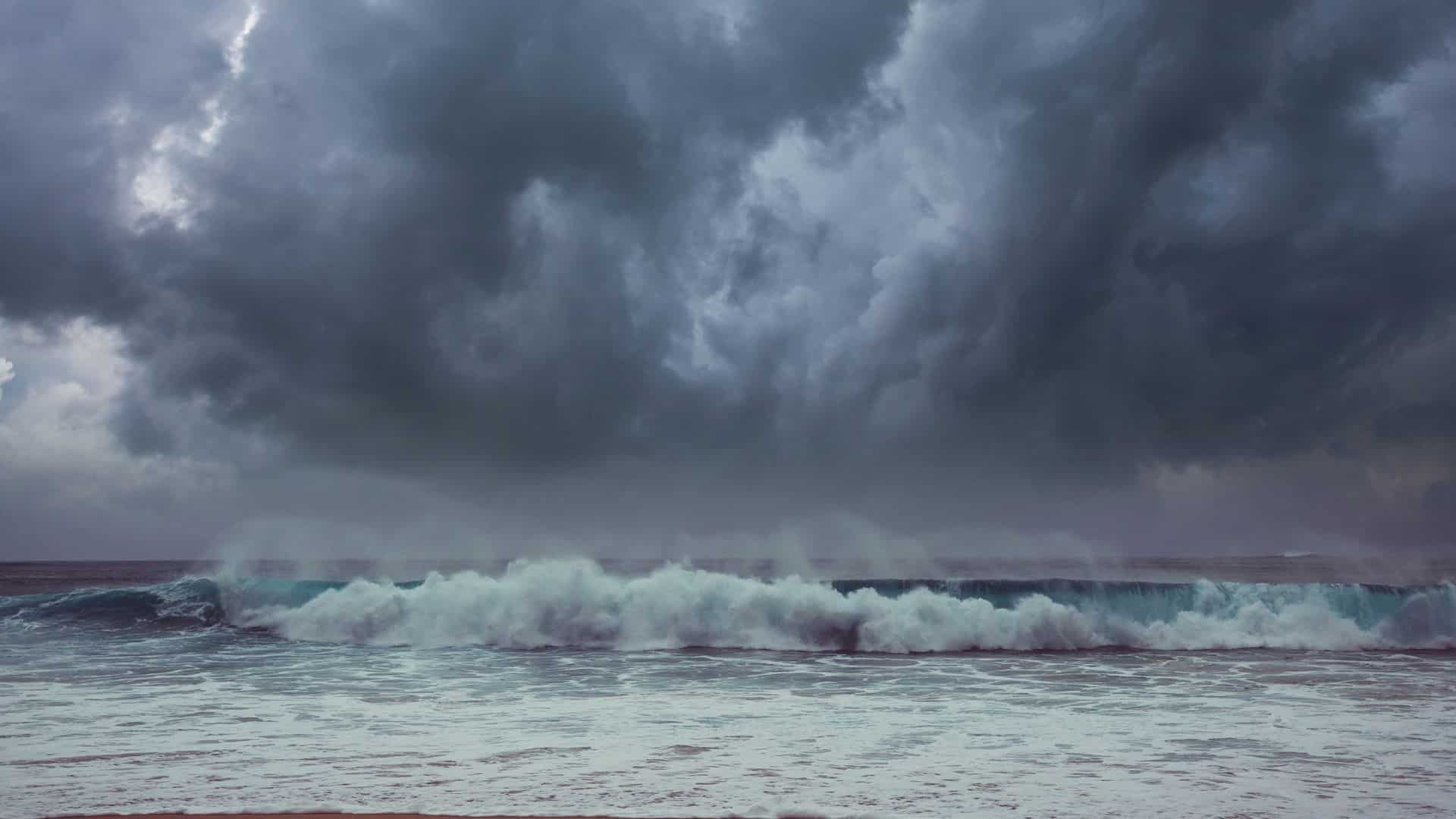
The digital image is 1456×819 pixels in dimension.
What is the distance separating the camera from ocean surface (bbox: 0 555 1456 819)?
6941 mm

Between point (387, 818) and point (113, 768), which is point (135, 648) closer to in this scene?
point (113, 768)

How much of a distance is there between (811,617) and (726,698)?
8.79 metres

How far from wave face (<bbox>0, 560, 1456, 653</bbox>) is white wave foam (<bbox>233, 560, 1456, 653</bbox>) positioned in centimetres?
3

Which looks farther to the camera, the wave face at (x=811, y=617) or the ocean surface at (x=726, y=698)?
the wave face at (x=811, y=617)

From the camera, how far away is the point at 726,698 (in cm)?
1198

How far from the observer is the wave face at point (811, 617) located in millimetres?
19953

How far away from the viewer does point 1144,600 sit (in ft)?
78.2

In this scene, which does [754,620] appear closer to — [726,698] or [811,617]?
[811,617]

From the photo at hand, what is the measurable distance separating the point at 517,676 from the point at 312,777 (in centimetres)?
724

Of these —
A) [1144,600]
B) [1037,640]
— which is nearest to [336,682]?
[1037,640]

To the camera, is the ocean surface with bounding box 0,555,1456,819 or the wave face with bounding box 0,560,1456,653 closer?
the ocean surface with bounding box 0,555,1456,819

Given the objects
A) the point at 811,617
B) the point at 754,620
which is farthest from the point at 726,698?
the point at 811,617

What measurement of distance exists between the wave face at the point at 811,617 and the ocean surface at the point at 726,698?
7 cm

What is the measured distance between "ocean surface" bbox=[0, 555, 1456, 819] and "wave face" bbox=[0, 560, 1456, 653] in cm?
7
